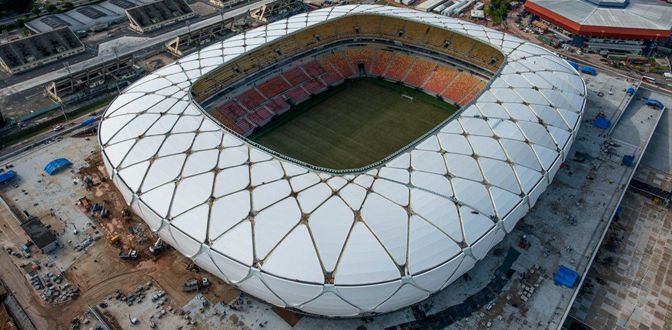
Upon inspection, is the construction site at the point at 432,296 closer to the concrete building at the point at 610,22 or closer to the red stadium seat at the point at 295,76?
the concrete building at the point at 610,22

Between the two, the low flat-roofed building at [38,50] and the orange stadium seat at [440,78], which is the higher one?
the orange stadium seat at [440,78]

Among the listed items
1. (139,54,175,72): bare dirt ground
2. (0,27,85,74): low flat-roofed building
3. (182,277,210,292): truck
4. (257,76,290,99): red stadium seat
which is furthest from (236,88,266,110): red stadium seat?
(0,27,85,74): low flat-roofed building

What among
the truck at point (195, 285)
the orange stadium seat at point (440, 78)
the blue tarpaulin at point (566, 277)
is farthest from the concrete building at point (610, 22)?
the truck at point (195, 285)

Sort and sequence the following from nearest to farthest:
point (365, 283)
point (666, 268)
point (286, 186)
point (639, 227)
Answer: point (365, 283)
point (286, 186)
point (666, 268)
point (639, 227)

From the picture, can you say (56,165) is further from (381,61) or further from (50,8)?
(50,8)

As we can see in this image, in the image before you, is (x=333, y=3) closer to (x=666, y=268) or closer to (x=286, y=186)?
(x=286, y=186)

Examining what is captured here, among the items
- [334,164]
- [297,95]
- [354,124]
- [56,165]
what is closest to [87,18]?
[56,165]

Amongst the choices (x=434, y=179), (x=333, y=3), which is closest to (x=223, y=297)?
(x=434, y=179)
